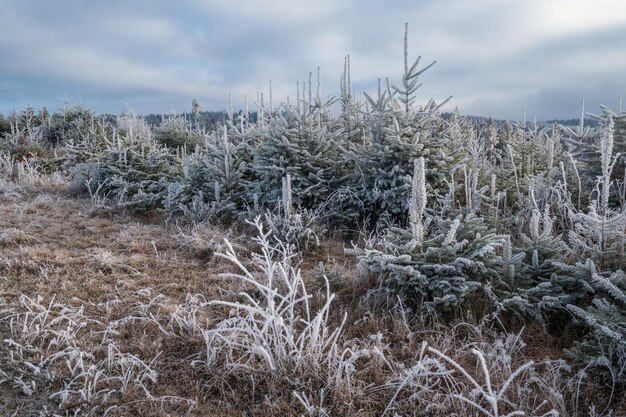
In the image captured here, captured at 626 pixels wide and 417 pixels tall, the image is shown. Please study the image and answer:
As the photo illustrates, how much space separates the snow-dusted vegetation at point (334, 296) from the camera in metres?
2.72

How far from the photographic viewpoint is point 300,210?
5824mm

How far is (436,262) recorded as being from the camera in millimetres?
3725

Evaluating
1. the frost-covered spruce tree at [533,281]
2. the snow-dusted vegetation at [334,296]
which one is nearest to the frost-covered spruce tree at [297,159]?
the snow-dusted vegetation at [334,296]

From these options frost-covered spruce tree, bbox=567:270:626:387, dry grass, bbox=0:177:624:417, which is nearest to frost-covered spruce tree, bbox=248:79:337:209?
dry grass, bbox=0:177:624:417

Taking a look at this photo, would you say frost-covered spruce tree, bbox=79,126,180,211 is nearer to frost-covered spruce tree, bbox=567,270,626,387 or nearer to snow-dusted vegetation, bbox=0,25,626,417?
snow-dusted vegetation, bbox=0,25,626,417

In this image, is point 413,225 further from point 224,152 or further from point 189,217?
point 224,152

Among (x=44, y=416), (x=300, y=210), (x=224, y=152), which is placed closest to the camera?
(x=44, y=416)

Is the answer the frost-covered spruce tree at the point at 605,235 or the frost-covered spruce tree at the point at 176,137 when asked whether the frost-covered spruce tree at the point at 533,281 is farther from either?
the frost-covered spruce tree at the point at 176,137

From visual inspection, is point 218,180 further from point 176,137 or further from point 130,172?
point 176,137

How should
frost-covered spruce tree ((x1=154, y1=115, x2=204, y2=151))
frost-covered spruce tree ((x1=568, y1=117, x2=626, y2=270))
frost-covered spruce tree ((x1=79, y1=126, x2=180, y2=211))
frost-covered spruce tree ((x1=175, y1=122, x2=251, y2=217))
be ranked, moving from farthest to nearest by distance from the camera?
1. frost-covered spruce tree ((x1=154, y1=115, x2=204, y2=151))
2. frost-covered spruce tree ((x1=79, y1=126, x2=180, y2=211))
3. frost-covered spruce tree ((x1=175, y1=122, x2=251, y2=217))
4. frost-covered spruce tree ((x1=568, y1=117, x2=626, y2=270))

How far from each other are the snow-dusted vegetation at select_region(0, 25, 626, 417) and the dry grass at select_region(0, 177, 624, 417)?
0.6 inches

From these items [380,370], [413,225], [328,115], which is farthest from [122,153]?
[380,370]

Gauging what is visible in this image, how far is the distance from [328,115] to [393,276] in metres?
4.54

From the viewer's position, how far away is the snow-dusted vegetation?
2.72 m
